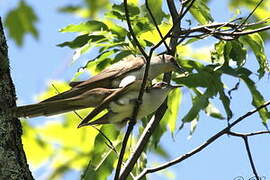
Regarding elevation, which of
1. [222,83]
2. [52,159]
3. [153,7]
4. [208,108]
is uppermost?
[153,7]

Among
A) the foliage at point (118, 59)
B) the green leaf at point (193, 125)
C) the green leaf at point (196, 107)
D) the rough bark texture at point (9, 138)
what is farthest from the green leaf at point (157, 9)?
the rough bark texture at point (9, 138)

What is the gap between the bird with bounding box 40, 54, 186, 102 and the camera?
272cm

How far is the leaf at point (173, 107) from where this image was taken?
3322 mm

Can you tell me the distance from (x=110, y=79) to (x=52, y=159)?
753 millimetres

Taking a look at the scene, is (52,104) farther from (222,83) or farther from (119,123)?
(222,83)

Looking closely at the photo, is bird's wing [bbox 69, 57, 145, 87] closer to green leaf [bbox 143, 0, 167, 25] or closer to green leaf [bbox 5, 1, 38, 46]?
green leaf [bbox 143, 0, 167, 25]

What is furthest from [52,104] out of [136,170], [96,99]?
[136,170]

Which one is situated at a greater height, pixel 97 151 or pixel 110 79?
pixel 110 79

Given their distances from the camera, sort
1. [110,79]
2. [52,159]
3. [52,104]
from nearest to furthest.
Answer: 1. [52,104]
2. [110,79]
3. [52,159]

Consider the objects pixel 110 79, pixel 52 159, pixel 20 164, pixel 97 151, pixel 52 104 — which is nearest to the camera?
pixel 20 164

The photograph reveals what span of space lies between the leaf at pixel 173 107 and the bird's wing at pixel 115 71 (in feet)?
1.70

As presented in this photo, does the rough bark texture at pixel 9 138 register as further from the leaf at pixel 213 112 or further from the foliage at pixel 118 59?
the leaf at pixel 213 112

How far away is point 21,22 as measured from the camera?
3.31 meters

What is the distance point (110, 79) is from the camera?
2777 mm
